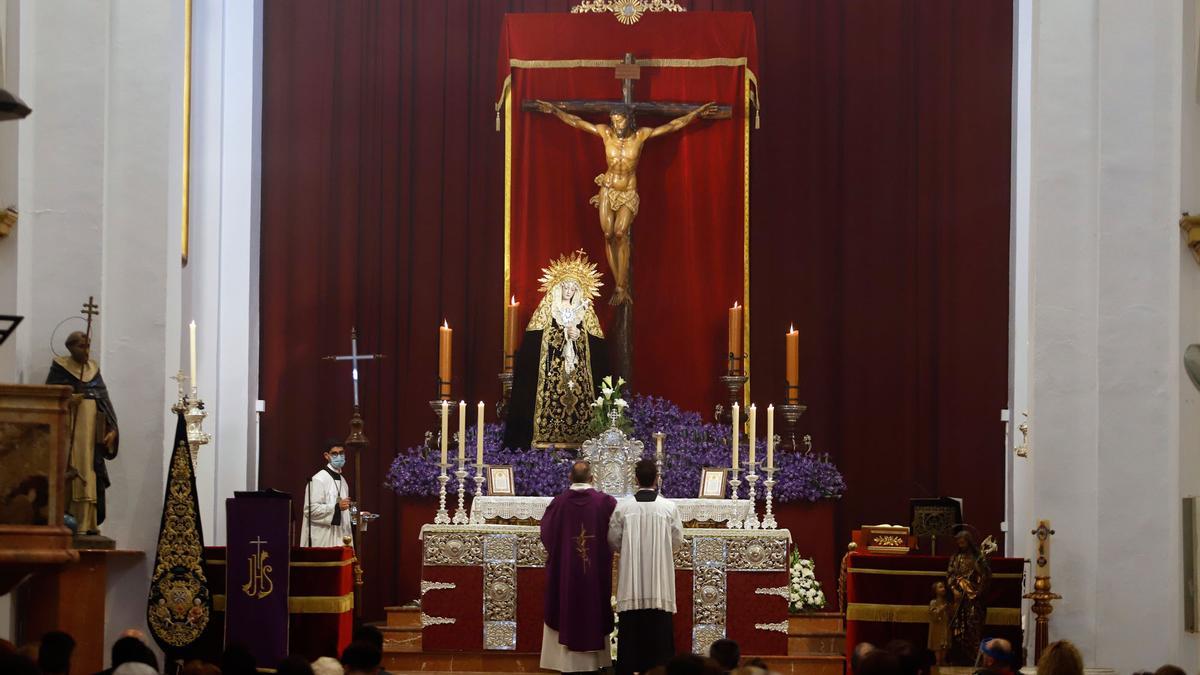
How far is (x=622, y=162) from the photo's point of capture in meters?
16.4

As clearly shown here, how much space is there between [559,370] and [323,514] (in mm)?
2212

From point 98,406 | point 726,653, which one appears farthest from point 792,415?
point 726,653

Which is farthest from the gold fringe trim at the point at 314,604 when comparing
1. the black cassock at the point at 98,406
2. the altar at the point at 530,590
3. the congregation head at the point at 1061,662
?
the congregation head at the point at 1061,662

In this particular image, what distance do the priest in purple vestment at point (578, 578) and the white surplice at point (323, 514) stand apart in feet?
7.89

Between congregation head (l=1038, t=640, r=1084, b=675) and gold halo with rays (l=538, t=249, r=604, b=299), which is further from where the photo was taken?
gold halo with rays (l=538, t=249, r=604, b=299)

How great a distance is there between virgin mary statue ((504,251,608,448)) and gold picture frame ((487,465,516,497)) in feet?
3.03

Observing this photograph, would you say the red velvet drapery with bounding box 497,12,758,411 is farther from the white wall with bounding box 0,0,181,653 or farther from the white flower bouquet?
the white wall with bounding box 0,0,181,653

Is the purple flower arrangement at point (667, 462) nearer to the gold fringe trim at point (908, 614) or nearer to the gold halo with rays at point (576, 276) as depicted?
the gold halo with rays at point (576, 276)

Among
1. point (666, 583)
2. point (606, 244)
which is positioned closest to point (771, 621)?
point (666, 583)

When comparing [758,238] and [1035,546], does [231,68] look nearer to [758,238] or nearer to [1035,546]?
[758,238]

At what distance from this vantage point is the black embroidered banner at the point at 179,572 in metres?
12.0

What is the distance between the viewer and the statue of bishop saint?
11.6 m

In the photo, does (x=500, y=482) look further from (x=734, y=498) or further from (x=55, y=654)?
(x=55, y=654)

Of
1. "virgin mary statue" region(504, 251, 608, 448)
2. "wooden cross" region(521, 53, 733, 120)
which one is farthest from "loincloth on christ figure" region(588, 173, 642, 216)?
"virgin mary statue" region(504, 251, 608, 448)
